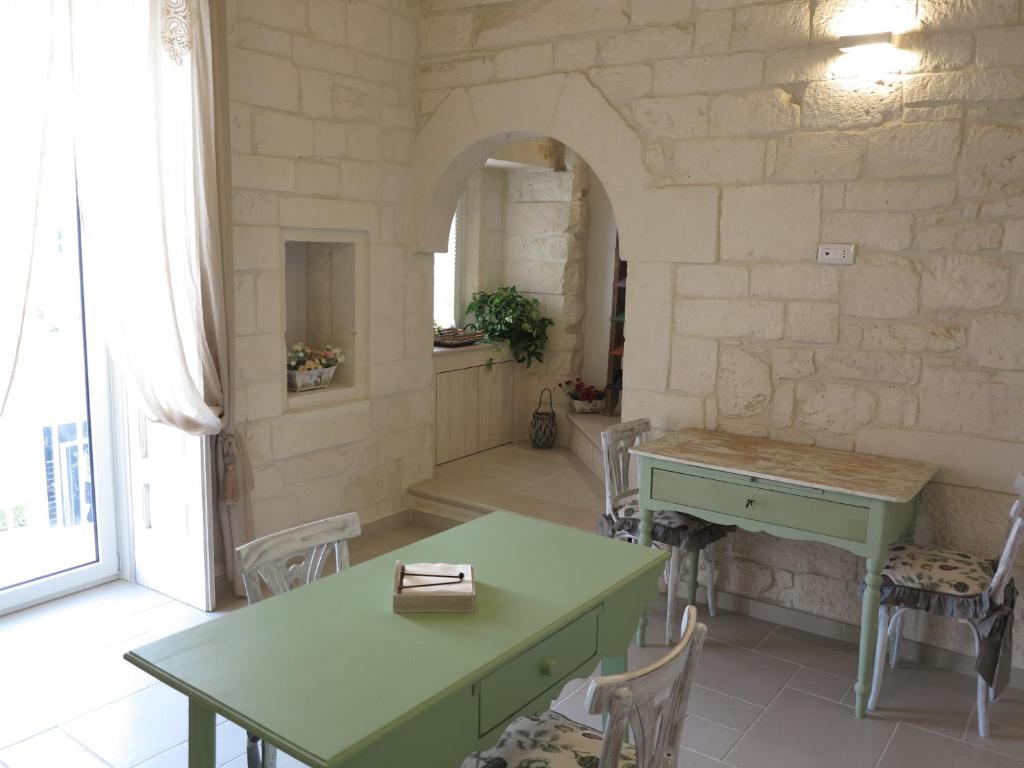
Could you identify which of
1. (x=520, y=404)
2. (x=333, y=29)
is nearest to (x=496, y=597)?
(x=333, y=29)

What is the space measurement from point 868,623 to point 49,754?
2.82 meters

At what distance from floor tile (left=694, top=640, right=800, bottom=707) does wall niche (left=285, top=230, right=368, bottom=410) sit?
7.60ft

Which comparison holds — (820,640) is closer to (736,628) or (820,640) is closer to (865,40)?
(736,628)

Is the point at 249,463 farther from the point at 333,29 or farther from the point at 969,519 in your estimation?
the point at 969,519

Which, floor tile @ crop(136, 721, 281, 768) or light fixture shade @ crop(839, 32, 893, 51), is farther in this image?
light fixture shade @ crop(839, 32, 893, 51)

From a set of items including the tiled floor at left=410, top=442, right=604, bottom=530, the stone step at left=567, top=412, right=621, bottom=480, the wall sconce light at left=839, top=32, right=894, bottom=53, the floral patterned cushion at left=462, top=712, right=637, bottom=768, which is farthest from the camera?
the stone step at left=567, top=412, right=621, bottom=480

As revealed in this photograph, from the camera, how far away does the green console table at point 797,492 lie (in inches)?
116

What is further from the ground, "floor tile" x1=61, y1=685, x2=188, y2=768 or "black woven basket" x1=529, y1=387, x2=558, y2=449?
"black woven basket" x1=529, y1=387, x2=558, y2=449

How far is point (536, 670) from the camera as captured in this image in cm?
190

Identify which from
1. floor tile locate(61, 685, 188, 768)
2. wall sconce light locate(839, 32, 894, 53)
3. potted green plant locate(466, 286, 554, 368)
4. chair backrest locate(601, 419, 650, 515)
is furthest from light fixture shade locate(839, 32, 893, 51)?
floor tile locate(61, 685, 188, 768)

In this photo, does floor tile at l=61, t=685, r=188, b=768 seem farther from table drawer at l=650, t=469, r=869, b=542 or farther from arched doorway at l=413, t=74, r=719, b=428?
arched doorway at l=413, t=74, r=719, b=428

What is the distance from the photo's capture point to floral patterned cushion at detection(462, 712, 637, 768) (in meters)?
1.95

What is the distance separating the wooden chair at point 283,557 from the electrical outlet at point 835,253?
89.5 inches

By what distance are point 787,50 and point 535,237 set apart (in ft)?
10.0
